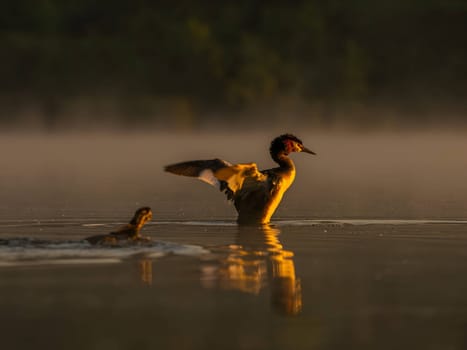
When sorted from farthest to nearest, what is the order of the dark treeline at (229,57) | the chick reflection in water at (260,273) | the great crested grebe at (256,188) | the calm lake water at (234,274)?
the dark treeline at (229,57)
the great crested grebe at (256,188)
the chick reflection in water at (260,273)
the calm lake water at (234,274)

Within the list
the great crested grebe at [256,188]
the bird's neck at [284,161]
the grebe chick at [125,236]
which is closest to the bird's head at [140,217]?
the grebe chick at [125,236]

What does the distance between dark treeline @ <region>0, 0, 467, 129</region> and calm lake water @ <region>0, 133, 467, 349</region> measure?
245ft

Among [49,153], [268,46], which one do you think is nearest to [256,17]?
[268,46]

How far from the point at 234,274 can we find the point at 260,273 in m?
0.27

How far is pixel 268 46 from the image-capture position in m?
109

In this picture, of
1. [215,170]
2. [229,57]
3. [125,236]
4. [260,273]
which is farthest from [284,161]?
[229,57]

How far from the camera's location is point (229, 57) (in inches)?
4178

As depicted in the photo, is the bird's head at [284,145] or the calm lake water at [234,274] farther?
the bird's head at [284,145]

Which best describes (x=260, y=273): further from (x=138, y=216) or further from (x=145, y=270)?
(x=138, y=216)

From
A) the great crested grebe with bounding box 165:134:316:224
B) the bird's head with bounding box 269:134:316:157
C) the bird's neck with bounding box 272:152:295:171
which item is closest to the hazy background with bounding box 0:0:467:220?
the bird's head with bounding box 269:134:316:157

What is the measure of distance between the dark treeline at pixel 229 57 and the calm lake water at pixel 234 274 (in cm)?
7464

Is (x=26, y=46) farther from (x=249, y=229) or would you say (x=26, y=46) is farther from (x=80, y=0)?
(x=249, y=229)

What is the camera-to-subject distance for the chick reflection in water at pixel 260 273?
38.5 feet

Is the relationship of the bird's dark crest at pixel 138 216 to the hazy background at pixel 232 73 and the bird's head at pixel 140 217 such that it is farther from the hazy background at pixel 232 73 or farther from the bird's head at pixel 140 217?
the hazy background at pixel 232 73
